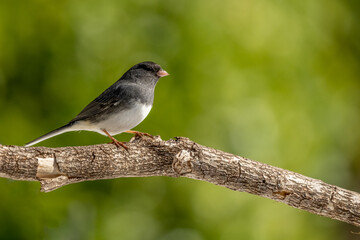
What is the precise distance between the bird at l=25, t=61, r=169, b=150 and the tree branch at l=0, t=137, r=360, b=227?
13 cm

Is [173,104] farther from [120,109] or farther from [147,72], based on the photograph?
[120,109]

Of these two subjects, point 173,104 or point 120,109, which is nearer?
Result: point 120,109

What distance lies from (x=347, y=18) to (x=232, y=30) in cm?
175

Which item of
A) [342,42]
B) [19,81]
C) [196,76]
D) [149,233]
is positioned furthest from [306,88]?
[19,81]

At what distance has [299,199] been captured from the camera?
104 inches

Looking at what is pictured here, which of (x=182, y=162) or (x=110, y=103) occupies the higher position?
(x=110, y=103)

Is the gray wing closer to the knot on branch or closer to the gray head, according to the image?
the gray head

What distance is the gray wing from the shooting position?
8.88ft

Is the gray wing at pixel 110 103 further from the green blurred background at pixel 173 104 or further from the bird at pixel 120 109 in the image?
the green blurred background at pixel 173 104

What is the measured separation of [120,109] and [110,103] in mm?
105

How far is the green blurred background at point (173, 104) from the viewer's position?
3920 millimetres

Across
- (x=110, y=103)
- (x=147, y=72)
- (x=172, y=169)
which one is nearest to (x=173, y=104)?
(x=147, y=72)

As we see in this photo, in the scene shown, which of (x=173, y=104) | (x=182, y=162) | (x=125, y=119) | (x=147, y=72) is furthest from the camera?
(x=173, y=104)

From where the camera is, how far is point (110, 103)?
2.75 meters
